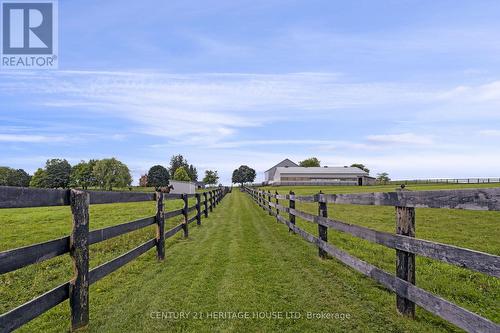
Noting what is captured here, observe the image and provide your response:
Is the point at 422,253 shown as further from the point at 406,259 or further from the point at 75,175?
the point at 75,175

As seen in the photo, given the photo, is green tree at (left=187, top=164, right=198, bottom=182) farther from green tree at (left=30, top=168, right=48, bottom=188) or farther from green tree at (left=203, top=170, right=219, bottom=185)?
green tree at (left=30, top=168, right=48, bottom=188)

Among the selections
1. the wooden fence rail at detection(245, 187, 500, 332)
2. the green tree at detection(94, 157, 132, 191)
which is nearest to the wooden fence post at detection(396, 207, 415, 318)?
the wooden fence rail at detection(245, 187, 500, 332)

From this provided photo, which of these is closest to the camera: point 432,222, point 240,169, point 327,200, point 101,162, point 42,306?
point 42,306

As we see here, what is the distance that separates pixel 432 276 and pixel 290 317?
3410mm

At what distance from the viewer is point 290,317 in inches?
179

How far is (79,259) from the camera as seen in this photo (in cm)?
409

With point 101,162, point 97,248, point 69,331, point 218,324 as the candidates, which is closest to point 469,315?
point 218,324

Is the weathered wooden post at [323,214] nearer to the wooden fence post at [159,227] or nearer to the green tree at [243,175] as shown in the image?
the wooden fence post at [159,227]

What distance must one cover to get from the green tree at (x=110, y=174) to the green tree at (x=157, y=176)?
17352mm

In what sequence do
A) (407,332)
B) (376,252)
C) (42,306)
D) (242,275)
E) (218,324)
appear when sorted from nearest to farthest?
(42,306) → (407,332) → (218,324) → (242,275) → (376,252)

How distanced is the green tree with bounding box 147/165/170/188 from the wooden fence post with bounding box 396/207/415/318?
121m

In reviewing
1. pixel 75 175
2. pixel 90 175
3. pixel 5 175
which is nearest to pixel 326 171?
pixel 90 175

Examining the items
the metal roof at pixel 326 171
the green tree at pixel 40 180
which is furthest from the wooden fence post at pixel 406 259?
the green tree at pixel 40 180

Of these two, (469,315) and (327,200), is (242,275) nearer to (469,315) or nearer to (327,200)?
(327,200)
